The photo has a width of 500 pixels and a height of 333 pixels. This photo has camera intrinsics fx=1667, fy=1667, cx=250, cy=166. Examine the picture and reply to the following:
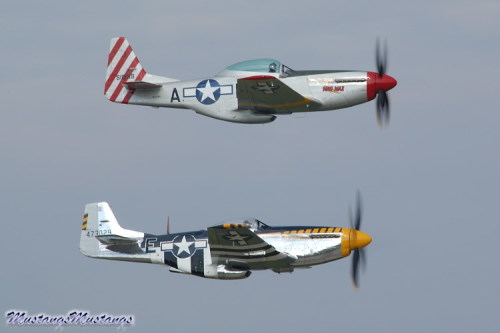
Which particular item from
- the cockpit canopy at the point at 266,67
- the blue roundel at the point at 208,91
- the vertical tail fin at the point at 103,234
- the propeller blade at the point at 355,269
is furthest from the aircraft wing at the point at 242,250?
the cockpit canopy at the point at 266,67

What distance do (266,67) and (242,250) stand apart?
6.23 metres

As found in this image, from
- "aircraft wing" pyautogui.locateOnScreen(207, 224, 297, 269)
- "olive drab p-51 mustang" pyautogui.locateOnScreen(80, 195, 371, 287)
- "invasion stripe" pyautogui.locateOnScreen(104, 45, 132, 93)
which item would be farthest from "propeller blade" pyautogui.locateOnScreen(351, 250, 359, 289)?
"invasion stripe" pyautogui.locateOnScreen(104, 45, 132, 93)

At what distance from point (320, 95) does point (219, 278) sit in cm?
666

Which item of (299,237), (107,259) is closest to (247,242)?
(299,237)

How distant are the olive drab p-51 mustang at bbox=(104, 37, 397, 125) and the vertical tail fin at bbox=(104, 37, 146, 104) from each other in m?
0.35

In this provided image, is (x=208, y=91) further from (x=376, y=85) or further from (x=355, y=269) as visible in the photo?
(x=355, y=269)

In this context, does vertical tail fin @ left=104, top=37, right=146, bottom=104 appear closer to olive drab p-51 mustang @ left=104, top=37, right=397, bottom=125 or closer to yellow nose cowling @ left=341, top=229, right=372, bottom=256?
olive drab p-51 mustang @ left=104, top=37, right=397, bottom=125

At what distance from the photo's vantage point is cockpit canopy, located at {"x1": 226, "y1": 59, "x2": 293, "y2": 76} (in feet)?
173

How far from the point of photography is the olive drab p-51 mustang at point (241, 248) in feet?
164

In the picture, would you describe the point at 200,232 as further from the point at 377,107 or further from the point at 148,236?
the point at 377,107

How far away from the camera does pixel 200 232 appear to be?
2042 inches

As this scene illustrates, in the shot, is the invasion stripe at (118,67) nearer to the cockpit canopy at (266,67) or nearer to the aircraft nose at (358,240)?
the cockpit canopy at (266,67)

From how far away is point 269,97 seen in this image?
172 ft

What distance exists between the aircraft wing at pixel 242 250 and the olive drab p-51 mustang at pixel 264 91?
4817 millimetres
